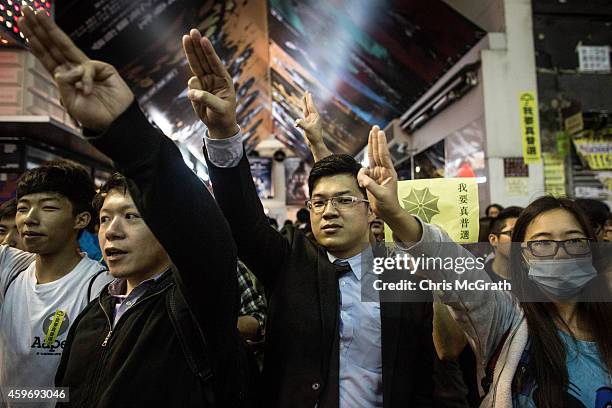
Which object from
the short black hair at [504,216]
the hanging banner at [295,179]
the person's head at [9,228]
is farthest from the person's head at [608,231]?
the hanging banner at [295,179]

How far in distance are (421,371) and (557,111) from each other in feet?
16.8

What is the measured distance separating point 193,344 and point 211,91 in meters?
0.68

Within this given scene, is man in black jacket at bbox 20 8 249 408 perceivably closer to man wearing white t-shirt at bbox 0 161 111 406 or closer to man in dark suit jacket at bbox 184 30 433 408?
man in dark suit jacket at bbox 184 30 433 408

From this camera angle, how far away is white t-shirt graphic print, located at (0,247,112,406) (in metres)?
1.67

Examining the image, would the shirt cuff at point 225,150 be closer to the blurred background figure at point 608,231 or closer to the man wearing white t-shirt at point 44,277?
the man wearing white t-shirt at point 44,277

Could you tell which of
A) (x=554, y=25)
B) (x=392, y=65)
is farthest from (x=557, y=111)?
(x=392, y=65)

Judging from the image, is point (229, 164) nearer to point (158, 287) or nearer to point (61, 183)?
point (158, 287)

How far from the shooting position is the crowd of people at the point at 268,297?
0.94 m

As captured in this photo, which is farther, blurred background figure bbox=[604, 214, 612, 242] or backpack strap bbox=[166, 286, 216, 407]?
blurred background figure bbox=[604, 214, 612, 242]

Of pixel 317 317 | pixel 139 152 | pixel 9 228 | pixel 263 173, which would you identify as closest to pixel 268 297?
pixel 317 317

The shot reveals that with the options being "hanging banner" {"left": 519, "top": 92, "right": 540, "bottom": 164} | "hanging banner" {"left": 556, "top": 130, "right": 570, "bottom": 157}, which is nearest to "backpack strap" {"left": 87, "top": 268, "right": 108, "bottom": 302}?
"hanging banner" {"left": 519, "top": 92, "right": 540, "bottom": 164}

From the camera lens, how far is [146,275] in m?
1.39

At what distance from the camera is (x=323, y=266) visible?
163 cm

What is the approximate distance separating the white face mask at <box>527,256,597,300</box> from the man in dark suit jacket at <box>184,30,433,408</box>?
372mm
